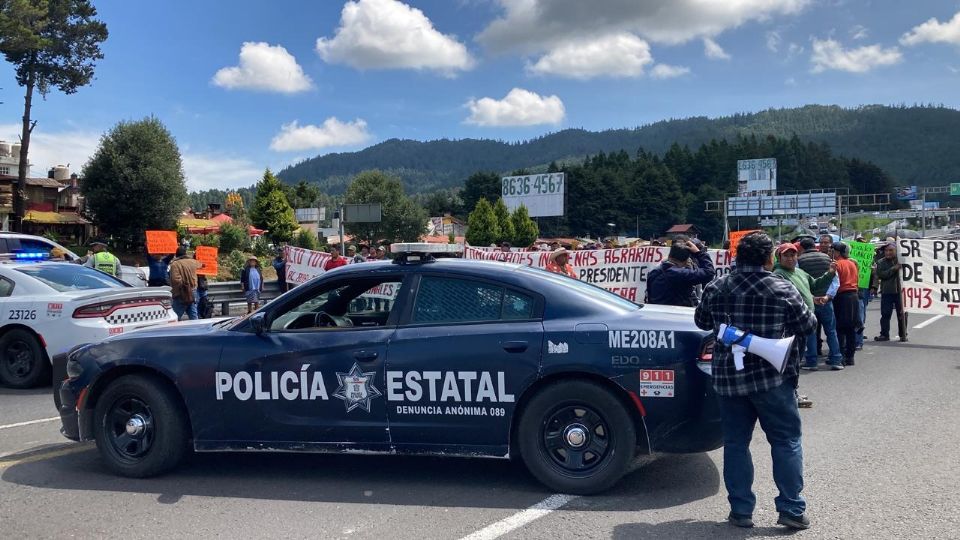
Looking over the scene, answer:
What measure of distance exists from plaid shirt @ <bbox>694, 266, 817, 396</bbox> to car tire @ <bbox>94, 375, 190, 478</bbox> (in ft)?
→ 12.1

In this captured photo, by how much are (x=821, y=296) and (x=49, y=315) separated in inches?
377

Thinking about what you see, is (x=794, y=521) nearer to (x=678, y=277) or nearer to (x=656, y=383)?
(x=656, y=383)

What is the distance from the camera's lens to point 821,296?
9.81 metres

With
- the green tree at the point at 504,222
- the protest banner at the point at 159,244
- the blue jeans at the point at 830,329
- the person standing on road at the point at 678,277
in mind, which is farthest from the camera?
the green tree at the point at 504,222

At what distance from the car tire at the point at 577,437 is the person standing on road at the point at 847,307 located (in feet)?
22.8

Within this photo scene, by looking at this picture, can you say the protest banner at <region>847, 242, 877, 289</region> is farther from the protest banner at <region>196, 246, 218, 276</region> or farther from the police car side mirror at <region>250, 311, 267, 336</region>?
the protest banner at <region>196, 246, 218, 276</region>

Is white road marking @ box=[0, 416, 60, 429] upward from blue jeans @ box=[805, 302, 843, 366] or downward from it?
downward

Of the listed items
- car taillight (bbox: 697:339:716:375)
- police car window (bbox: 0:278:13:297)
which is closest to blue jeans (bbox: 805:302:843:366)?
car taillight (bbox: 697:339:716:375)

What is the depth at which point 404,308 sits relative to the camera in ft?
17.3

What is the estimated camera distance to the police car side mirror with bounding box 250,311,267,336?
17.6 ft

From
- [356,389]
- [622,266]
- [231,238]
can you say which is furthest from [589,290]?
[231,238]

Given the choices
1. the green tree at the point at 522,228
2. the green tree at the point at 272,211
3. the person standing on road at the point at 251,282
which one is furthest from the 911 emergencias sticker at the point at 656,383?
the green tree at the point at 522,228

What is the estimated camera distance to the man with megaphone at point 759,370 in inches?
168

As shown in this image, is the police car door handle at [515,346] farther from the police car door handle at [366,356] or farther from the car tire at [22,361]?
the car tire at [22,361]
